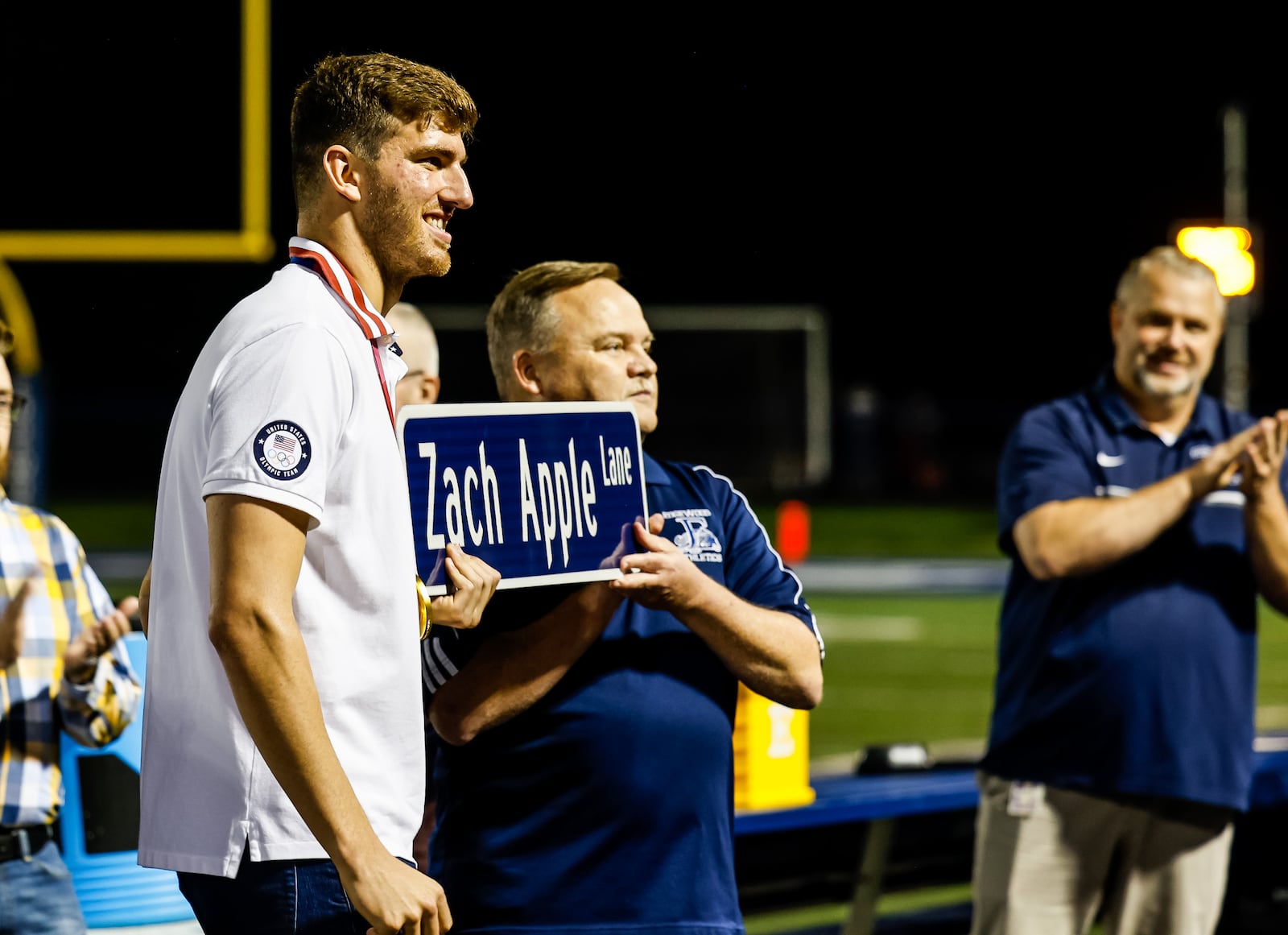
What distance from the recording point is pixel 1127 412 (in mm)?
3807

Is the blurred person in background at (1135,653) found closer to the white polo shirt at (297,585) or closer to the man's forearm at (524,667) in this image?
the man's forearm at (524,667)

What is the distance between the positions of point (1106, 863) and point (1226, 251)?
3.75 m

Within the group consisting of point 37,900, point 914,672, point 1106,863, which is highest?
point 37,900

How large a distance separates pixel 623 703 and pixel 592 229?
11.2 metres

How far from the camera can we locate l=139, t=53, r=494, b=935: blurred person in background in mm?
1750

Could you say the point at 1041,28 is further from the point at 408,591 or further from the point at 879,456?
the point at 408,591

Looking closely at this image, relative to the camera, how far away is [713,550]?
2600 mm

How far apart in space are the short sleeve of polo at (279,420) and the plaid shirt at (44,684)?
1.22 meters

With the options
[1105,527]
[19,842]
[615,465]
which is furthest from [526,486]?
[1105,527]

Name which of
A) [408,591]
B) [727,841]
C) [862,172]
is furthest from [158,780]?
[862,172]

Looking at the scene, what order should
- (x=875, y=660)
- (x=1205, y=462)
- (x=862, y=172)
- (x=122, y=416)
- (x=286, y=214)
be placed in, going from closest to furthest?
(x=1205, y=462) → (x=286, y=214) → (x=875, y=660) → (x=122, y=416) → (x=862, y=172)

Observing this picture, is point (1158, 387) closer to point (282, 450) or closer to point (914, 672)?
point (282, 450)

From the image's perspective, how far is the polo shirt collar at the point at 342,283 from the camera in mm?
1937

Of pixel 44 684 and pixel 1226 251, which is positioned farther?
pixel 1226 251
